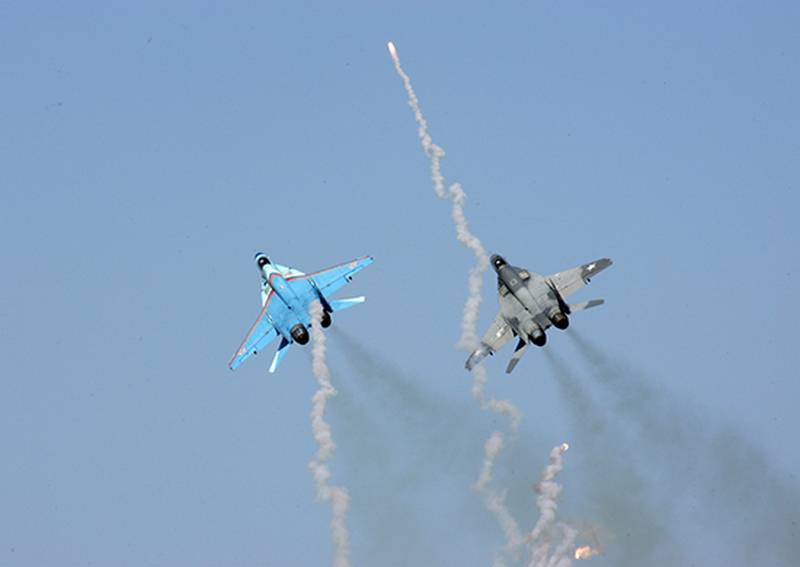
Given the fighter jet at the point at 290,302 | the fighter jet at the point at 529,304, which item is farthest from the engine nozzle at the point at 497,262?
the fighter jet at the point at 290,302

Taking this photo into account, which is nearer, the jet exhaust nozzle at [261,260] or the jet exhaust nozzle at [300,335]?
the jet exhaust nozzle at [300,335]

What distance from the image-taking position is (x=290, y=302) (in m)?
128

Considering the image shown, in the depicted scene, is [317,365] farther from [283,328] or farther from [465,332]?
[465,332]

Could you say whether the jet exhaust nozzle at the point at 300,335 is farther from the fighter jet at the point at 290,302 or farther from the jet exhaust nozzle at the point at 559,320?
the jet exhaust nozzle at the point at 559,320

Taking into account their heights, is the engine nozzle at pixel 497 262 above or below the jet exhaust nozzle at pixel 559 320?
above

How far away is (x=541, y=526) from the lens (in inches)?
4808

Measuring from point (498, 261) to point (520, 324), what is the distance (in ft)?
18.0

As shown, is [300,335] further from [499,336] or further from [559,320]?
[559,320]

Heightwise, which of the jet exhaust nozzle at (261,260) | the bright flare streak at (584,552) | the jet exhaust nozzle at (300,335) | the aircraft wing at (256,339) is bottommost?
the bright flare streak at (584,552)

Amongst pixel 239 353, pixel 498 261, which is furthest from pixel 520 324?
pixel 239 353

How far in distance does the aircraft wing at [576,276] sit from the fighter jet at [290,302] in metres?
15.2

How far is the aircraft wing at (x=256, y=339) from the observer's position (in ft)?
434

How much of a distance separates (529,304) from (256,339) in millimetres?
22623

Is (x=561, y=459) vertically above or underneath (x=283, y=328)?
underneath
